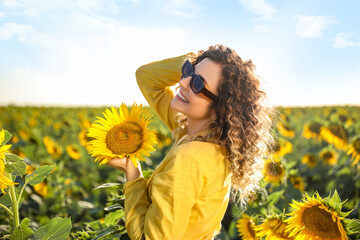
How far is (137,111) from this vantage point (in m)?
1.93

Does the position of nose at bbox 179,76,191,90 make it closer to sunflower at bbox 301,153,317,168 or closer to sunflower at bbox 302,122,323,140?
sunflower at bbox 301,153,317,168

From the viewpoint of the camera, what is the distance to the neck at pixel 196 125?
1988 mm

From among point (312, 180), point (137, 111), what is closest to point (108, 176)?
point (312, 180)

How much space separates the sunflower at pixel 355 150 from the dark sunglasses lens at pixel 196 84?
9.61 ft

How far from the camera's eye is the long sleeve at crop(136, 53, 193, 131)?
7.73ft

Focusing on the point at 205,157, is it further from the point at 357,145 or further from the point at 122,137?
the point at 357,145

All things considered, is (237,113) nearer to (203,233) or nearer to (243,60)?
(243,60)

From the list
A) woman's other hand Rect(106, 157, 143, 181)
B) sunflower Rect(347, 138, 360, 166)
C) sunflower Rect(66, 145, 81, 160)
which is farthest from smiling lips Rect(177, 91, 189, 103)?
sunflower Rect(66, 145, 81, 160)

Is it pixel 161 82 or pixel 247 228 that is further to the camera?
pixel 247 228

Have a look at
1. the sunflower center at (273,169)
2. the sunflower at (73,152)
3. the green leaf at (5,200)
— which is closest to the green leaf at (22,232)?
the green leaf at (5,200)

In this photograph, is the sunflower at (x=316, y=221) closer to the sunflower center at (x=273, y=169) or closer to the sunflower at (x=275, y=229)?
the sunflower at (x=275, y=229)

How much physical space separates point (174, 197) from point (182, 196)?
38mm

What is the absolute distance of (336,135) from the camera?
5492 millimetres

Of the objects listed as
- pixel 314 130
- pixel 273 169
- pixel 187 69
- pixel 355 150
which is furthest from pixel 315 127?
pixel 187 69
